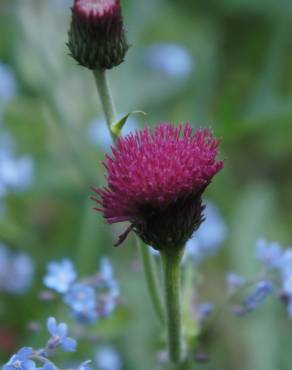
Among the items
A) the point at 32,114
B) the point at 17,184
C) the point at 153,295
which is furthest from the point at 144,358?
the point at 32,114

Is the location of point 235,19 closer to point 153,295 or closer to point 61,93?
point 61,93

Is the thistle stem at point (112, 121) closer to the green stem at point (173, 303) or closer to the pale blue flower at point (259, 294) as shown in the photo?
the green stem at point (173, 303)

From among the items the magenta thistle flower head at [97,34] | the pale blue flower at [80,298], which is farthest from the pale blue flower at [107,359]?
the magenta thistle flower head at [97,34]

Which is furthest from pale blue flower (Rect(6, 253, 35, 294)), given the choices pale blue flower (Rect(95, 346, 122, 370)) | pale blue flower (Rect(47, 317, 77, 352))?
pale blue flower (Rect(47, 317, 77, 352))

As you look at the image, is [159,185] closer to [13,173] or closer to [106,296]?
[106,296]

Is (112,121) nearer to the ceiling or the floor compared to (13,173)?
nearer to the floor

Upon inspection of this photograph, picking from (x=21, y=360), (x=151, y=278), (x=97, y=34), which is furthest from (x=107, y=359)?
(x=97, y=34)

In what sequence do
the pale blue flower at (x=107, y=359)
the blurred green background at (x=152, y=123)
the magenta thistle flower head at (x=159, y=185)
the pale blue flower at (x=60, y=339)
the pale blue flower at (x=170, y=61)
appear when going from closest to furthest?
the magenta thistle flower head at (x=159, y=185) < the pale blue flower at (x=60, y=339) < the pale blue flower at (x=107, y=359) < the blurred green background at (x=152, y=123) < the pale blue flower at (x=170, y=61)
